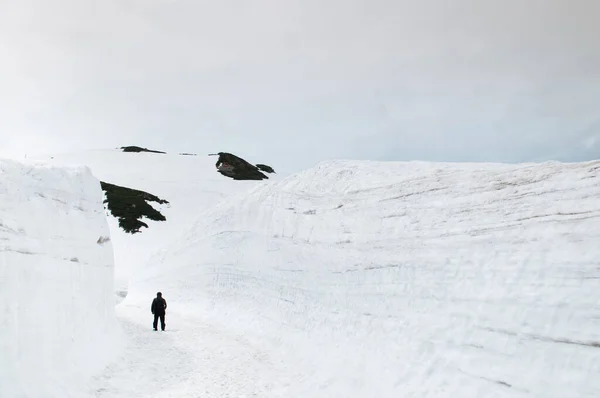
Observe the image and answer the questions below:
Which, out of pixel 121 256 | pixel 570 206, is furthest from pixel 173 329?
pixel 121 256

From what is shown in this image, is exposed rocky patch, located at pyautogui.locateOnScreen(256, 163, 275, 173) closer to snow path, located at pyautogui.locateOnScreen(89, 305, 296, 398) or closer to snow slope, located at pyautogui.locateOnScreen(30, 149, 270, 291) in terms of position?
snow slope, located at pyautogui.locateOnScreen(30, 149, 270, 291)

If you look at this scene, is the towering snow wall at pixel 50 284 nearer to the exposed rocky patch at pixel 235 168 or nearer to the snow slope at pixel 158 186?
the snow slope at pixel 158 186

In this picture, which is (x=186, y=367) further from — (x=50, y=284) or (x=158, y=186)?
(x=158, y=186)


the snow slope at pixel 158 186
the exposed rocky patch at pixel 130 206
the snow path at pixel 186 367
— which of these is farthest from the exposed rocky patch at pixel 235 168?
the snow path at pixel 186 367

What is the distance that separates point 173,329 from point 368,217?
8.11m

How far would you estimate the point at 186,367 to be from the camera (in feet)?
34.0

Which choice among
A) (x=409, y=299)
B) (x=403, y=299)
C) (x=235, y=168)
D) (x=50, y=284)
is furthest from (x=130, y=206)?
(x=409, y=299)

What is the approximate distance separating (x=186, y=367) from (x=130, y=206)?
35211mm

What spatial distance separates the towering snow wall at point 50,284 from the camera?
6.76 m

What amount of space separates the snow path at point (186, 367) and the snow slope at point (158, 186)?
1478 cm

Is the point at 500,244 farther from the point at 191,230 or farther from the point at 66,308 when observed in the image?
the point at 191,230

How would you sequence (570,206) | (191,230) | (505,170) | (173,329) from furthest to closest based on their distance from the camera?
(191,230)
(173,329)
(505,170)
(570,206)

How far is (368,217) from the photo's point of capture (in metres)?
12.0

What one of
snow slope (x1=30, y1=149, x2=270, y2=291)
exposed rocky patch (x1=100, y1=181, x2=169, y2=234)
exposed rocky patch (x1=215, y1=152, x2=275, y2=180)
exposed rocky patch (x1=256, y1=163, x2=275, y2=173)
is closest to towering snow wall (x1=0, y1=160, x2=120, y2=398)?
snow slope (x1=30, y1=149, x2=270, y2=291)
